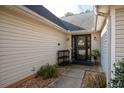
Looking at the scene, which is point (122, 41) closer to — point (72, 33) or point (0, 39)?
point (0, 39)

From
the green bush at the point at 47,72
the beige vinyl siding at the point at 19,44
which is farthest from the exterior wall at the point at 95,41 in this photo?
the green bush at the point at 47,72

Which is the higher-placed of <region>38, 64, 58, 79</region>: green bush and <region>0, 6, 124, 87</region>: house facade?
<region>0, 6, 124, 87</region>: house facade

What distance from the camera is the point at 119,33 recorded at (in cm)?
362

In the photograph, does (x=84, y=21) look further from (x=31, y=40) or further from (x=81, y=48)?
(x=31, y=40)

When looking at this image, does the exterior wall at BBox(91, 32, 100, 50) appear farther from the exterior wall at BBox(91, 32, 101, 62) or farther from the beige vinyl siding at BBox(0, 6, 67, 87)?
the beige vinyl siding at BBox(0, 6, 67, 87)

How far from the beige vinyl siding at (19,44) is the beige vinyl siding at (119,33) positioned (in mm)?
A: 3040

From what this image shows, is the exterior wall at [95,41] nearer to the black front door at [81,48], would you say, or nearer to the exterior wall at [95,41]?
the exterior wall at [95,41]

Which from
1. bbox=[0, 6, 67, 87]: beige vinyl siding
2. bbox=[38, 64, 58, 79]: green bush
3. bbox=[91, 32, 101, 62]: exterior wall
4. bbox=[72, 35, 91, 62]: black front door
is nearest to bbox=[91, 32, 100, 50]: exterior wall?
bbox=[91, 32, 101, 62]: exterior wall

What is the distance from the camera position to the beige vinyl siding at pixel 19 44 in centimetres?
384

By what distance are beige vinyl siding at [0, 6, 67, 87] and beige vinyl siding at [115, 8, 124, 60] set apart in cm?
304

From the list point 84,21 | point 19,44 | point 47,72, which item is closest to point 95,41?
point 84,21

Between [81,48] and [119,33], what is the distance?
6.91m

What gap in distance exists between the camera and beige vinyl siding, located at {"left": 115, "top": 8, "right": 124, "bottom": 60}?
11.8ft
